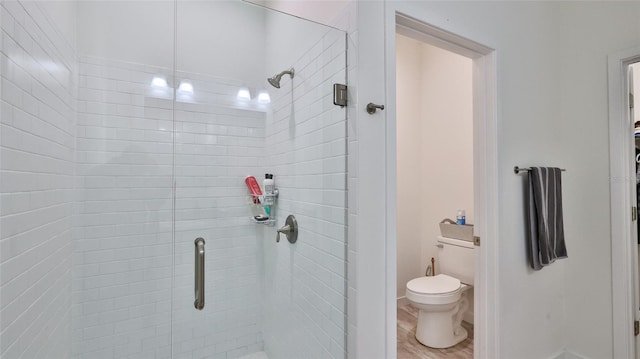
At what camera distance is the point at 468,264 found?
7.57 ft

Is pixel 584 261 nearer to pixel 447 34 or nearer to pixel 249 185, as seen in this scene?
pixel 447 34

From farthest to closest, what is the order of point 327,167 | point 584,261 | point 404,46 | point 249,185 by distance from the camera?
1. point 404,46
2. point 584,261
3. point 249,185
4. point 327,167

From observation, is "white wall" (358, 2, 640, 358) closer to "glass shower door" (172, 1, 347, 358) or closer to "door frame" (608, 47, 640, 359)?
"door frame" (608, 47, 640, 359)

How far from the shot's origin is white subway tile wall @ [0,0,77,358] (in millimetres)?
878

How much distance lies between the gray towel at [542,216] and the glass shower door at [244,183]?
4.17ft

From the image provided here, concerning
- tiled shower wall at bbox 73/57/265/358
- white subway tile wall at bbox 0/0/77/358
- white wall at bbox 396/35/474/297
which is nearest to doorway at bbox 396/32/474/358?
white wall at bbox 396/35/474/297

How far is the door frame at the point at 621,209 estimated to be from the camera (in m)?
1.77

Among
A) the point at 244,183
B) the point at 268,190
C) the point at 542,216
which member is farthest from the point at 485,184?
the point at 244,183

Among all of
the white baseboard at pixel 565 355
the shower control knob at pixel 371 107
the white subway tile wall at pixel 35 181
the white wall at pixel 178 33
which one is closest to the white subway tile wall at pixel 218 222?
the white wall at pixel 178 33

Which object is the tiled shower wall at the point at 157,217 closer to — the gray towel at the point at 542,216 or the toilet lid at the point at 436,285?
the toilet lid at the point at 436,285

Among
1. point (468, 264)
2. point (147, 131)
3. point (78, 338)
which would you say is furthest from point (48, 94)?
point (468, 264)

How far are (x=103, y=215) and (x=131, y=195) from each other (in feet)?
0.50

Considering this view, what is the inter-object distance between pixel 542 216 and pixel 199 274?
76.2 inches

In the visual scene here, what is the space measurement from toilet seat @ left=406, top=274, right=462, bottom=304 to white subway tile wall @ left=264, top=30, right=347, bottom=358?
1.01 meters
